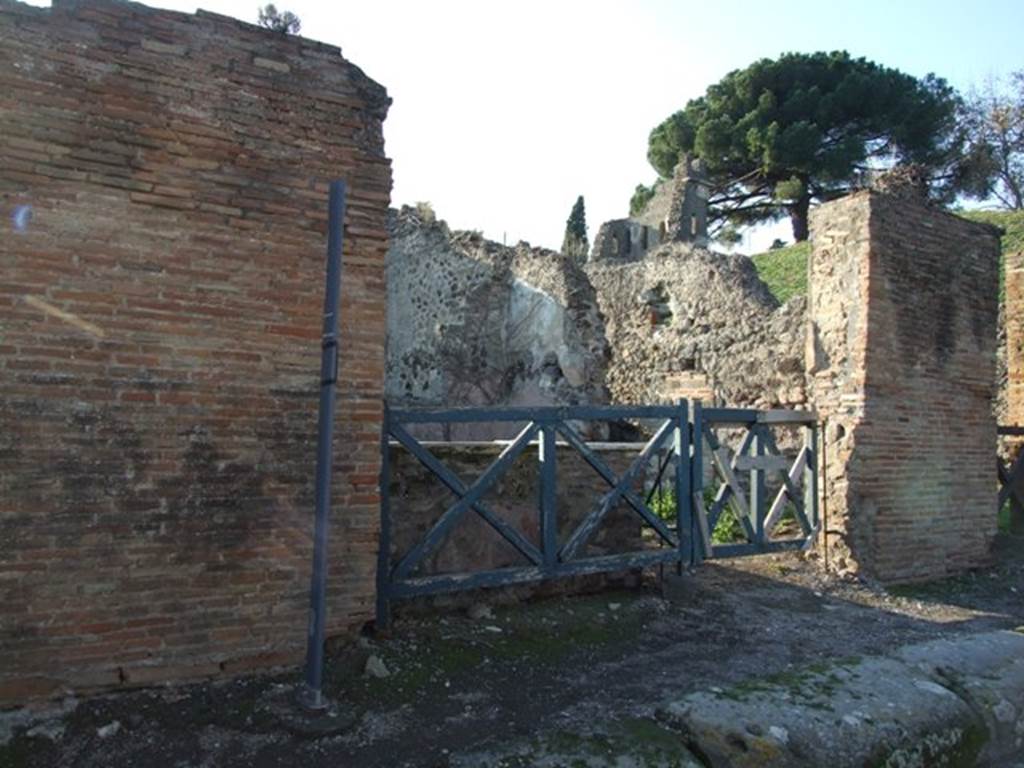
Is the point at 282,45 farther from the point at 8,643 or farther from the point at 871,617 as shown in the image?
the point at 871,617

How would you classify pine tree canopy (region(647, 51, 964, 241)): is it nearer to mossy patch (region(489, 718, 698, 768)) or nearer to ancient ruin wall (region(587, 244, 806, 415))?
ancient ruin wall (region(587, 244, 806, 415))

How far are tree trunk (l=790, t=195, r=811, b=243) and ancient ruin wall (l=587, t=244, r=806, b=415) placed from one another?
1701 cm

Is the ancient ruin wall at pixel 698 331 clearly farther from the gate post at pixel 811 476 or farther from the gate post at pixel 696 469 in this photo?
the gate post at pixel 696 469

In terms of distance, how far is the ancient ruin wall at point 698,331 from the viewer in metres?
9.73

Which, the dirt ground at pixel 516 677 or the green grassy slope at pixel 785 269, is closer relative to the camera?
the dirt ground at pixel 516 677

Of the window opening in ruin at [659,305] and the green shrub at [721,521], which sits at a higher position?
the window opening in ruin at [659,305]

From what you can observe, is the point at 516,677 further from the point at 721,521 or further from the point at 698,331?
the point at 698,331

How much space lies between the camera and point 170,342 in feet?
12.7

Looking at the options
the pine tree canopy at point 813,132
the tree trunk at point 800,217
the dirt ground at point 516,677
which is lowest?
the dirt ground at point 516,677

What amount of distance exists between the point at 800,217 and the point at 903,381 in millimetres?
23510

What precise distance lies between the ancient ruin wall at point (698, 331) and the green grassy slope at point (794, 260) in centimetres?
799

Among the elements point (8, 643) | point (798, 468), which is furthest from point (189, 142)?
point (798, 468)

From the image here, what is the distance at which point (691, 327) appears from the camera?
38.7ft

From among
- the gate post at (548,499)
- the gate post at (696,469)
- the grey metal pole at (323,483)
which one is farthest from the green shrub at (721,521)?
the grey metal pole at (323,483)
